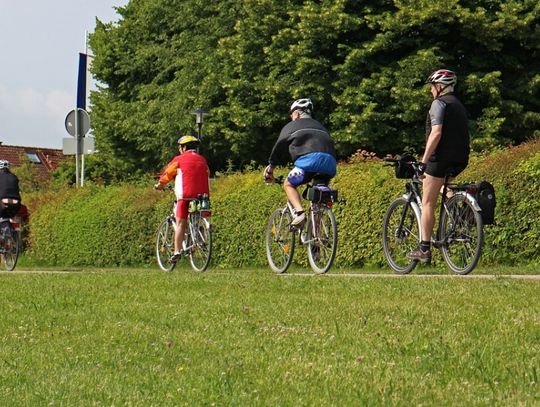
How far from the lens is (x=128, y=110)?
37531mm

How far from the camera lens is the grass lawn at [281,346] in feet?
13.8

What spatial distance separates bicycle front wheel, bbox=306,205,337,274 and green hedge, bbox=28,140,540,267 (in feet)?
9.42

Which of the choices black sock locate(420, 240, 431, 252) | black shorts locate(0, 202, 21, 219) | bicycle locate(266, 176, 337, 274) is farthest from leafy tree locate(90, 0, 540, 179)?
black sock locate(420, 240, 431, 252)

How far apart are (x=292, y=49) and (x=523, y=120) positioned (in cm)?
683

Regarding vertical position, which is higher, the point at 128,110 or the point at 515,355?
the point at 128,110

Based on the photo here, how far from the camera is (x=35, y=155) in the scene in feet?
273

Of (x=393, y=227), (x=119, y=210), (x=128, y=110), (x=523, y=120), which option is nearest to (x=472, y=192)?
(x=393, y=227)

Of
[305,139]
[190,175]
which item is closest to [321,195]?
[305,139]

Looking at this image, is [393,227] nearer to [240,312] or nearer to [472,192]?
[472,192]

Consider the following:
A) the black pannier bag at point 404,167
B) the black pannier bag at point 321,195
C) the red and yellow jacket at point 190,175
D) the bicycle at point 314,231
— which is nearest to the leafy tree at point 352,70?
the red and yellow jacket at point 190,175

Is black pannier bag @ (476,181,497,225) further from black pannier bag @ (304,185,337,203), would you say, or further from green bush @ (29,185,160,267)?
green bush @ (29,185,160,267)

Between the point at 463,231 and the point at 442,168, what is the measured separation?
0.66 metres

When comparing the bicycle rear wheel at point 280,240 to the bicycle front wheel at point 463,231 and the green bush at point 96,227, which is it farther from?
the green bush at point 96,227

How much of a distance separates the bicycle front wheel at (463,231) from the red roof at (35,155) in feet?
208
